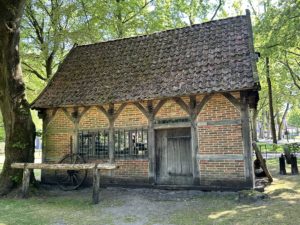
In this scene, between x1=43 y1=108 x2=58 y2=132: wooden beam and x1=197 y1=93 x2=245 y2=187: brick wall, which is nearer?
x1=197 y1=93 x2=245 y2=187: brick wall

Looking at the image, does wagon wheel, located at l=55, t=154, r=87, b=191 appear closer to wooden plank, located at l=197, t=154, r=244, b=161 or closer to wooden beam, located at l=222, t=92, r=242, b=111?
wooden plank, located at l=197, t=154, r=244, b=161

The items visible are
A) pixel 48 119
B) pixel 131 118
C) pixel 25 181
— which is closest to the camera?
pixel 25 181

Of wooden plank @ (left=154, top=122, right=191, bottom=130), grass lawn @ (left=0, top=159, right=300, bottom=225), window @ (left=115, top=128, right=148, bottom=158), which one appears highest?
wooden plank @ (left=154, top=122, right=191, bottom=130)

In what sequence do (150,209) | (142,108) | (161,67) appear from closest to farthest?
(150,209), (142,108), (161,67)

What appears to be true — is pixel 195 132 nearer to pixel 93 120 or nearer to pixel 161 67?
pixel 161 67

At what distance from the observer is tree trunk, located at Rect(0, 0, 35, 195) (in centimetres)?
980

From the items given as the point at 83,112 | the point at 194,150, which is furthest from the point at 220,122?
the point at 83,112

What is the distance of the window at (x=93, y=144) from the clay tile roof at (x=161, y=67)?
1.31m

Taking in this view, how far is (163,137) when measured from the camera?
10.5 meters

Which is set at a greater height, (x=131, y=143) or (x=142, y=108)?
(x=142, y=108)

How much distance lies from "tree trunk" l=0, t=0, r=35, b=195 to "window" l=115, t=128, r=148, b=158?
10.1 ft

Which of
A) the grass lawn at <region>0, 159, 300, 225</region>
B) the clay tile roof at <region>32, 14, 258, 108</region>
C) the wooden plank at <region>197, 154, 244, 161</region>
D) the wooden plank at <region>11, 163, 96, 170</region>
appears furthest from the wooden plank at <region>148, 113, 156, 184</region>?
the wooden plank at <region>11, 163, 96, 170</region>

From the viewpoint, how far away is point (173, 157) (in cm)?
1038

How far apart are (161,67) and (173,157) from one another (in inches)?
131
